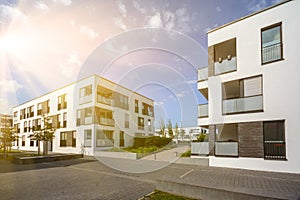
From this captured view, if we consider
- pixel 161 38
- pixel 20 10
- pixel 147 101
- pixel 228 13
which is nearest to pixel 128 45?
pixel 161 38

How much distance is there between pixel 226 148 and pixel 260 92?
14.0 feet

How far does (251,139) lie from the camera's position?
42.6ft

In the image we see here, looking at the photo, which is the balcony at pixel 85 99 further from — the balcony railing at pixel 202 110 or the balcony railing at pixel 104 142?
the balcony railing at pixel 202 110

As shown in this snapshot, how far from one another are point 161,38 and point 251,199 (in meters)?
10.3

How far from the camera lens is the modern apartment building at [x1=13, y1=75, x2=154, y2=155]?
25.1 meters

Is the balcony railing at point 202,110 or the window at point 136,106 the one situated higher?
the window at point 136,106

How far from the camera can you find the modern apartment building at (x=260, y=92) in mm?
11914

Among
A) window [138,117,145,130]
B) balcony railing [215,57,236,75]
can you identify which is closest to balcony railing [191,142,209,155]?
balcony railing [215,57,236,75]

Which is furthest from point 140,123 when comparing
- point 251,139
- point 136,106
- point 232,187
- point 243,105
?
point 232,187

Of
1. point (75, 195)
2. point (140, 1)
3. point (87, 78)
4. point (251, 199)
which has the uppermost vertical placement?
point (140, 1)

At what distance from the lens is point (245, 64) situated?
46.0 feet

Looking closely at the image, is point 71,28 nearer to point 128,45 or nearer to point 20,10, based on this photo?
point 20,10

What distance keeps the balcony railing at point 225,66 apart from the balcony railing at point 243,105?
2.29 meters

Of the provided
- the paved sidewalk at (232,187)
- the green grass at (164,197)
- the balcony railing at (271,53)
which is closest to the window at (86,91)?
the balcony railing at (271,53)
